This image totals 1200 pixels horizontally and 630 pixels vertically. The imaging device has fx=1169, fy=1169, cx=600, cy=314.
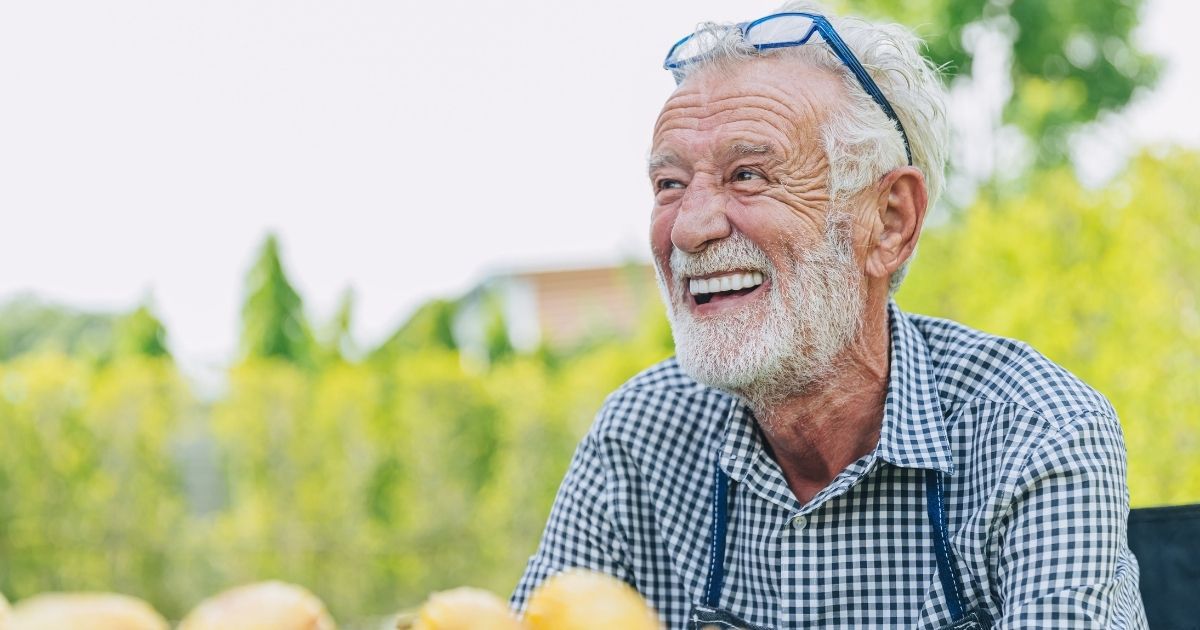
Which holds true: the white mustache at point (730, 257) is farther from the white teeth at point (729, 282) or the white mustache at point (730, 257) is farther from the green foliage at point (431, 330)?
the green foliage at point (431, 330)

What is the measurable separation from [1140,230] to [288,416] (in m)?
6.67

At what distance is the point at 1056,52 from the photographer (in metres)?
15.4

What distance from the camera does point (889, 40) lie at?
79.9 inches

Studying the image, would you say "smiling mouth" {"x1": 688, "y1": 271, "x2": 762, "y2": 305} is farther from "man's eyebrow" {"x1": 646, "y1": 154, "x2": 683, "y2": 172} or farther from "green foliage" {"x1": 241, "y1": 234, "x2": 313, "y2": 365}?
"green foliage" {"x1": 241, "y1": 234, "x2": 313, "y2": 365}

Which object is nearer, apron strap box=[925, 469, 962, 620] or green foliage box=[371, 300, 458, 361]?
apron strap box=[925, 469, 962, 620]

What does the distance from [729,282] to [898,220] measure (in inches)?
14.6

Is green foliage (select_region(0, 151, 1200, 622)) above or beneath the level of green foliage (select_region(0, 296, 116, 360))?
beneath

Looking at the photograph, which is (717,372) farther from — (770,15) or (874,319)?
(770,15)

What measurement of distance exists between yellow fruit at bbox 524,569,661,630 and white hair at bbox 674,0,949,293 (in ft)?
3.41

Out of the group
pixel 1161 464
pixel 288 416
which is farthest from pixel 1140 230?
pixel 288 416

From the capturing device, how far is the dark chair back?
6.40 feet

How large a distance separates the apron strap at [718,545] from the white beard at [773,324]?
157mm

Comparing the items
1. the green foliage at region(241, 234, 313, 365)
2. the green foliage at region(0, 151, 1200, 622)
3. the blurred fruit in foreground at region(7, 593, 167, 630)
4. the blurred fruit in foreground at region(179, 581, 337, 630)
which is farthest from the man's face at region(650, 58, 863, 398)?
the green foliage at region(241, 234, 313, 365)

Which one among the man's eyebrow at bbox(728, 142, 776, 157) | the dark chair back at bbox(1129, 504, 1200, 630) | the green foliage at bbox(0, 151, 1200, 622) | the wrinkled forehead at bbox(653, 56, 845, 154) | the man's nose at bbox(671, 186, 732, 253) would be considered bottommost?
the green foliage at bbox(0, 151, 1200, 622)
